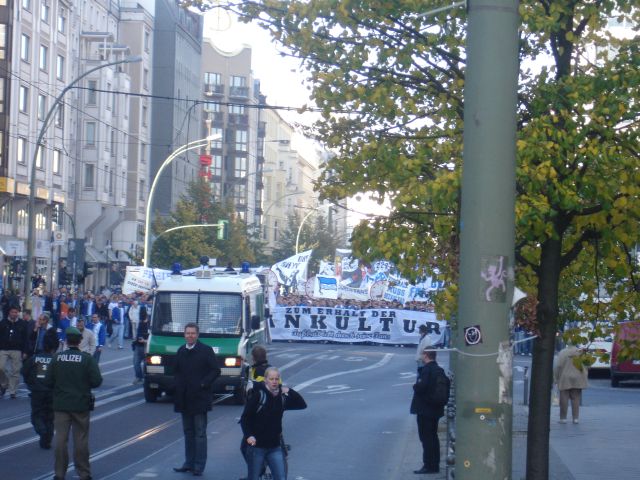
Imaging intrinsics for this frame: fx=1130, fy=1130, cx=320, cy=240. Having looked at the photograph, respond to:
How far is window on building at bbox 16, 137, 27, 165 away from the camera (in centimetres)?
5400

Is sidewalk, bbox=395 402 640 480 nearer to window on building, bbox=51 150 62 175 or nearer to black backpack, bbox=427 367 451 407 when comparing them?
black backpack, bbox=427 367 451 407

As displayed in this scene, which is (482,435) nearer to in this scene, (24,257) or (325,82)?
(325,82)

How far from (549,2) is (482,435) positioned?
218 inches

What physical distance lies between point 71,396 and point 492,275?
25.6 ft

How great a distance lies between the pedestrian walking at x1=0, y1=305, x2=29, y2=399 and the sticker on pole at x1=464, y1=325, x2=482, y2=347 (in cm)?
1775

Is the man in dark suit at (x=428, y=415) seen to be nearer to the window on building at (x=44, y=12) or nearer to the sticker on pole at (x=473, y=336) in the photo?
the sticker on pole at (x=473, y=336)

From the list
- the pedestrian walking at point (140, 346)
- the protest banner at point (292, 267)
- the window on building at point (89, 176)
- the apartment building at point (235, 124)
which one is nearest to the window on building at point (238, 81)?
the apartment building at point (235, 124)

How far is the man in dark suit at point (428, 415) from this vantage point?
45.6 ft

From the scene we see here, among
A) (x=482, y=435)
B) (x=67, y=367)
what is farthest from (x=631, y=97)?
(x=67, y=367)

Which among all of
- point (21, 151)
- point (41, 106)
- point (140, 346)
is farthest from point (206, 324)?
point (41, 106)

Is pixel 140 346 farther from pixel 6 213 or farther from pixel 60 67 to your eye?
pixel 60 67

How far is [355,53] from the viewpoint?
412 inches

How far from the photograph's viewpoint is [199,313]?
22641 millimetres

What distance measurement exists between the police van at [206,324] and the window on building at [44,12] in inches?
1459
